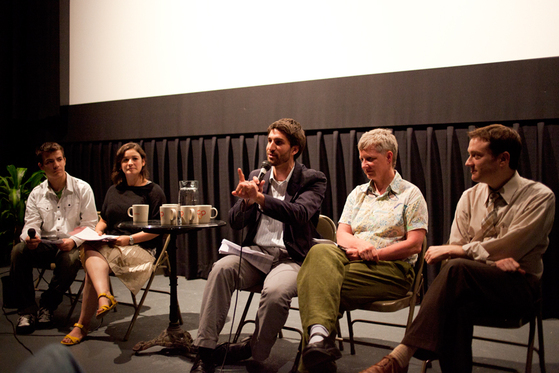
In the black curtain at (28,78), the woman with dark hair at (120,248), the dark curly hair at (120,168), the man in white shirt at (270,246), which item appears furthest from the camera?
the black curtain at (28,78)

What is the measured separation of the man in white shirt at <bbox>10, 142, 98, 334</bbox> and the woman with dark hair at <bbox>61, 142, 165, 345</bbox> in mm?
212

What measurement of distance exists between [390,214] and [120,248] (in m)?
1.74

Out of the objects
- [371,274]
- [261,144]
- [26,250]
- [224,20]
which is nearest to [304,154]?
[261,144]

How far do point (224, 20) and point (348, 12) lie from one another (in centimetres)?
133

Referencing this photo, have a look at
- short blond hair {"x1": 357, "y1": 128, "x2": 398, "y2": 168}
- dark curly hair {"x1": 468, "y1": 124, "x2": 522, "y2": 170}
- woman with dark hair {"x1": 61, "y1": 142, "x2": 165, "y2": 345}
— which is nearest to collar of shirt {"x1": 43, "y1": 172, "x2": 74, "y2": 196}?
woman with dark hair {"x1": 61, "y1": 142, "x2": 165, "y2": 345}

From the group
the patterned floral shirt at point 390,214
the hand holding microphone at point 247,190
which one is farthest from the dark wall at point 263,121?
the hand holding microphone at point 247,190

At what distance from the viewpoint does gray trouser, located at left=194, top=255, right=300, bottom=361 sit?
6.57ft

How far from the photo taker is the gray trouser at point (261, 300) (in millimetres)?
2002

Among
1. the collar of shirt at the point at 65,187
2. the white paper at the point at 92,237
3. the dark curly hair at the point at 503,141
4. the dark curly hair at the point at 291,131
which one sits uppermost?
the dark curly hair at the point at 291,131

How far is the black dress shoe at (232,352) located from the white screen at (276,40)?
8.30 ft

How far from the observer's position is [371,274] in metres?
2.03

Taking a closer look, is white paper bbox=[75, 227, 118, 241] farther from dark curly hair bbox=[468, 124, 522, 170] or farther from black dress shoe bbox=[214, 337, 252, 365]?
dark curly hair bbox=[468, 124, 522, 170]

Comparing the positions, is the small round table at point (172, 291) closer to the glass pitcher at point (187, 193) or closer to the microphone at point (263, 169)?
the glass pitcher at point (187, 193)

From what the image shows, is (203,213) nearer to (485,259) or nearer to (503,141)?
(485,259)
